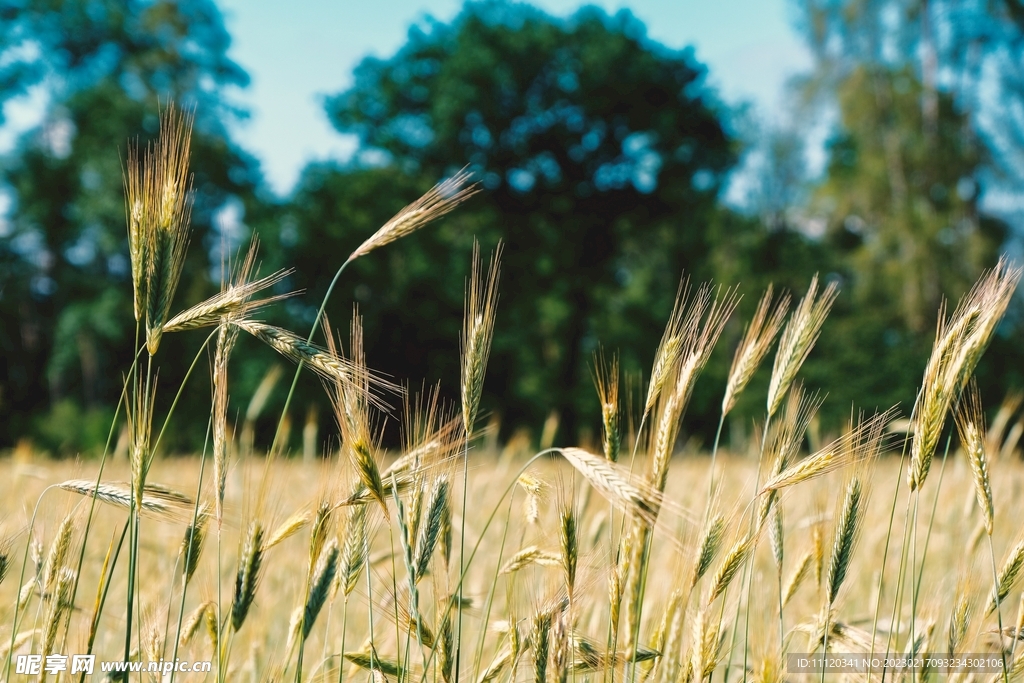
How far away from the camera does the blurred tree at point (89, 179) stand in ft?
63.7

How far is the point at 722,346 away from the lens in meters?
25.9

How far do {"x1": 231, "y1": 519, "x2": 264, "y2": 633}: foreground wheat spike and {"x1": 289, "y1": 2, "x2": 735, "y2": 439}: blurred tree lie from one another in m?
18.5

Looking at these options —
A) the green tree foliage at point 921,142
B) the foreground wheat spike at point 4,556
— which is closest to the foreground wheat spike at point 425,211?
the foreground wheat spike at point 4,556

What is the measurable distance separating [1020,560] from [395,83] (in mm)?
22224

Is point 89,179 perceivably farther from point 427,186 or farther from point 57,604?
point 57,604

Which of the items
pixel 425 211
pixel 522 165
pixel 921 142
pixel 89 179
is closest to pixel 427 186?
pixel 522 165

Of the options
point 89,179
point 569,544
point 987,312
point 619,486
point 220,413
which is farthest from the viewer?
point 89,179

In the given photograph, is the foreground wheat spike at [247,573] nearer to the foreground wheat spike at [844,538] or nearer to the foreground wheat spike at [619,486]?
the foreground wheat spike at [619,486]

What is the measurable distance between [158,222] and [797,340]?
1.23m

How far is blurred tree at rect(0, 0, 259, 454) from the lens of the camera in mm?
19422

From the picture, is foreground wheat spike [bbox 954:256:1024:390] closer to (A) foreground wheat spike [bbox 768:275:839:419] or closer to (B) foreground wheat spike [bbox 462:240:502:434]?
(A) foreground wheat spike [bbox 768:275:839:419]

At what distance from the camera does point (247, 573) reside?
1.19 metres

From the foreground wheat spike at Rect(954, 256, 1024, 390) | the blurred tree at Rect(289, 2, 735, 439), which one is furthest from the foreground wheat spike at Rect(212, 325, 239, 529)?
the blurred tree at Rect(289, 2, 735, 439)

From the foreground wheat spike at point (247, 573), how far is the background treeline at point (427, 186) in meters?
16.7
